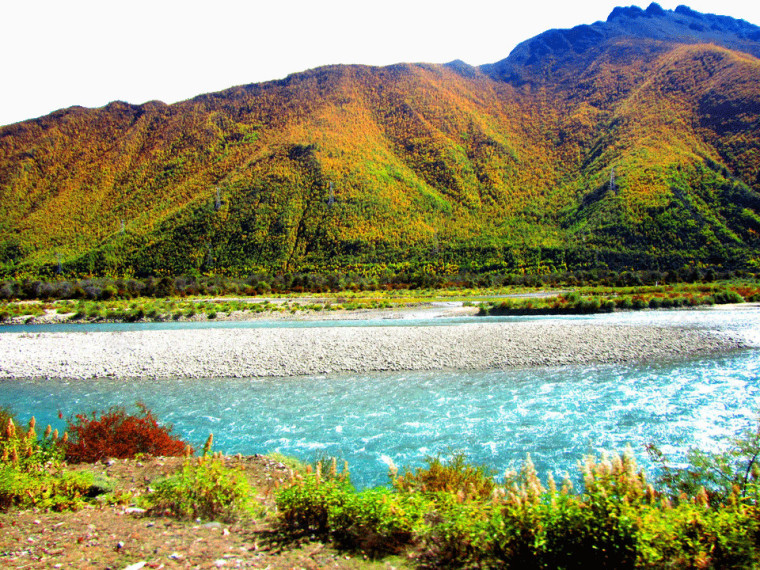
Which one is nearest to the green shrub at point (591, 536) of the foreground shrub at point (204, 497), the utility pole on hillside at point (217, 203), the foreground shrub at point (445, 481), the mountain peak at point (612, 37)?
the foreground shrub at point (445, 481)

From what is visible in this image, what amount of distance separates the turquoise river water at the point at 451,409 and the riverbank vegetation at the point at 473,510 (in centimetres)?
290

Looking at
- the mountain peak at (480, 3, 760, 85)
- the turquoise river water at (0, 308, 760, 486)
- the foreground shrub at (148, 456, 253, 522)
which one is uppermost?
the mountain peak at (480, 3, 760, 85)

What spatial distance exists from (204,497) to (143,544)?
1.06m

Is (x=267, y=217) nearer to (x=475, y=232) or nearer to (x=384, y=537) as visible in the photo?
(x=475, y=232)

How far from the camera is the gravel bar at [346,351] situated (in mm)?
19141

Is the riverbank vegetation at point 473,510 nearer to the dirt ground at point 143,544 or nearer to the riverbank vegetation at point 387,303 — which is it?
the dirt ground at point 143,544

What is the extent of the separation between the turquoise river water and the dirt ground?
11.6 ft

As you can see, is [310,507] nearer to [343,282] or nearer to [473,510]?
[473,510]

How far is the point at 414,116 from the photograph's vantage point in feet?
427

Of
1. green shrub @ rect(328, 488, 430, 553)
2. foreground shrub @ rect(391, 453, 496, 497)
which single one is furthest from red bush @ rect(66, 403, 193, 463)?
green shrub @ rect(328, 488, 430, 553)

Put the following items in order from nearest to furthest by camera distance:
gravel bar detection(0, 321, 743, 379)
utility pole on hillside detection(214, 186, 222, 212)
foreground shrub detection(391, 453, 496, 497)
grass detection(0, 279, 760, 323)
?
foreground shrub detection(391, 453, 496, 497)
gravel bar detection(0, 321, 743, 379)
grass detection(0, 279, 760, 323)
utility pole on hillside detection(214, 186, 222, 212)

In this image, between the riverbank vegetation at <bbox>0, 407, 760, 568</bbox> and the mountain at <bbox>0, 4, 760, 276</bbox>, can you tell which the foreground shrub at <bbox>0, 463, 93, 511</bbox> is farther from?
the mountain at <bbox>0, 4, 760, 276</bbox>

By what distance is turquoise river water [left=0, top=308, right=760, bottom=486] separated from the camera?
33.1ft

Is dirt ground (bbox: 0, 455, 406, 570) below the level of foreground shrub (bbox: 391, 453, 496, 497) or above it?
above
